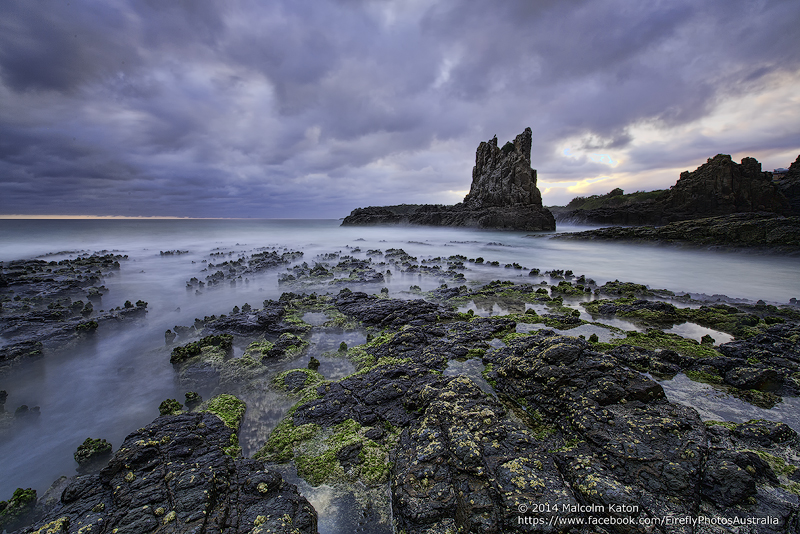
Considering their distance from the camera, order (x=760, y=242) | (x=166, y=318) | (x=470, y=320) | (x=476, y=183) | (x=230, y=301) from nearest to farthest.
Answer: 1. (x=470, y=320)
2. (x=166, y=318)
3. (x=230, y=301)
4. (x=760, y=242)
5. (x=476, y=183)

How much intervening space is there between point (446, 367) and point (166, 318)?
12.6 meters

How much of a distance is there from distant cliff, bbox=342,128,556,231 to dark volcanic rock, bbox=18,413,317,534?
68.5 meters

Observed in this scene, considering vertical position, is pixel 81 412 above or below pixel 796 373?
below

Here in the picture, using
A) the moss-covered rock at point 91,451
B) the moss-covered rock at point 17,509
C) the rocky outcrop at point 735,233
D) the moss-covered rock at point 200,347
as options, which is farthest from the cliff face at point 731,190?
the moss-covered rock at point 17,509

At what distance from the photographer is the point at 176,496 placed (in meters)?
3.78

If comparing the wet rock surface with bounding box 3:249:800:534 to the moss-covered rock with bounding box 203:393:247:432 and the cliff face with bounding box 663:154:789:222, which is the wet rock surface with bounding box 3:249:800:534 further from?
the cliff face with bounding box 663:154:789:222

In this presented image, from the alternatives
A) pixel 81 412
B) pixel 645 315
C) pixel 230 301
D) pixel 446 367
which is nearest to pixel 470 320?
pixel 446 367

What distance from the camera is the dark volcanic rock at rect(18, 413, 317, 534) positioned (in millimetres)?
3463

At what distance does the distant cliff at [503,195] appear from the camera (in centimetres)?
6619

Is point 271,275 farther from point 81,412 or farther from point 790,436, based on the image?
point 790,436

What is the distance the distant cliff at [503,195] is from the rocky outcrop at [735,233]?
91.1 feet

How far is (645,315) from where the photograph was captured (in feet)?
36.8

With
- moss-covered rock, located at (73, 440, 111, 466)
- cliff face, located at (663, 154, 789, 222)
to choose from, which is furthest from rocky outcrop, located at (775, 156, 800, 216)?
moss-covered rock, located at (73, 440, 111, 466)

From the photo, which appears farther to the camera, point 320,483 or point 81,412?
point 81,412
